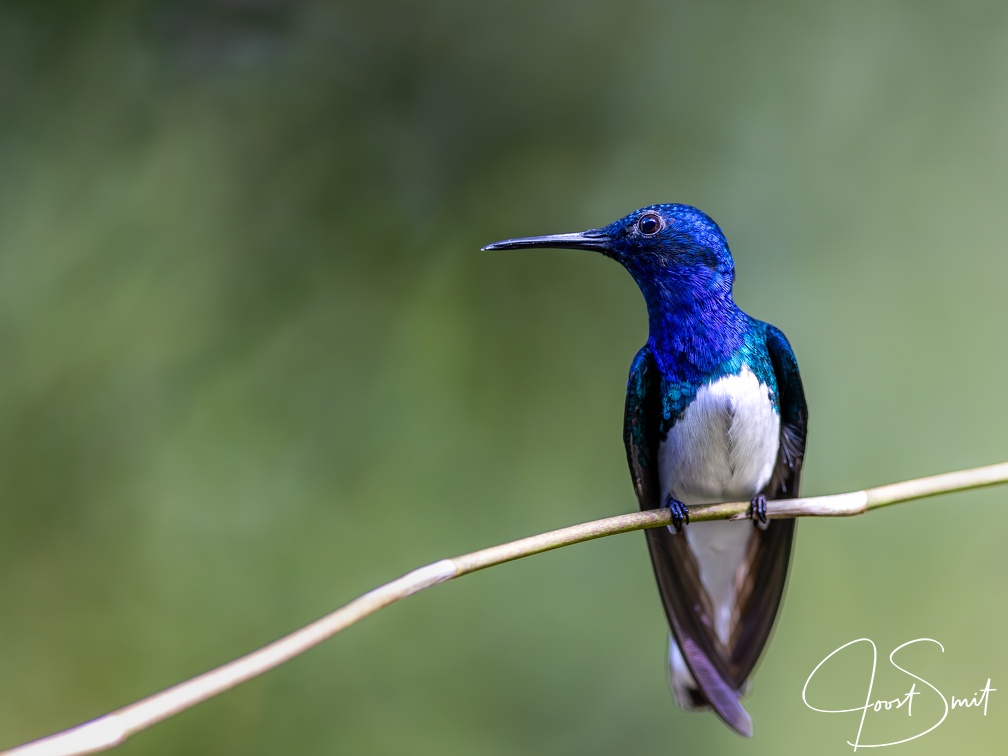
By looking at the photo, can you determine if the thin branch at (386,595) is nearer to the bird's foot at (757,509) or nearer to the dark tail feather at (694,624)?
the bird's foot at (757,509)

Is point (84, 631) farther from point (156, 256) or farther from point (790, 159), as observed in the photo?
point (790, 159)

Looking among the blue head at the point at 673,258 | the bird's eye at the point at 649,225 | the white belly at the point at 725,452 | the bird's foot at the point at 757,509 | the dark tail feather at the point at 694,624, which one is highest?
the bird's eye at the point at 649,225

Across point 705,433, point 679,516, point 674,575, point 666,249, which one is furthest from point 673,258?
point 674,575

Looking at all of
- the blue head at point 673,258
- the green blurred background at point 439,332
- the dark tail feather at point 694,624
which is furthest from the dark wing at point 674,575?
the green blurred background at point 439,332

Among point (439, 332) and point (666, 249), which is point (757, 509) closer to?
point (666, 249)

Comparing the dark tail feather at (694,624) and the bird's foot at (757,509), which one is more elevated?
the bird's foot at (757,509)

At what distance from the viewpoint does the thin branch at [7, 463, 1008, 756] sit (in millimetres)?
797

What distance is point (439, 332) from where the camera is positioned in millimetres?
3307

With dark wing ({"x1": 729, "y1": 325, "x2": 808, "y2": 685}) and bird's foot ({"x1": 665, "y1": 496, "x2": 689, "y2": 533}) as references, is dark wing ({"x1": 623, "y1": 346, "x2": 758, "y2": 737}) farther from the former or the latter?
bird's foot ({"x1": 665, "y1": 496, "x2": 689, "y2": 533})

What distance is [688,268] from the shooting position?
168 cm

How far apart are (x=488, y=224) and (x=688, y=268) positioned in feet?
5.93

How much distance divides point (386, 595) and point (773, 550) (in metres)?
1.19

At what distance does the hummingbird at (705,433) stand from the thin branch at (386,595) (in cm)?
26

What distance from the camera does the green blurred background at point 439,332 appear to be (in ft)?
9.75
